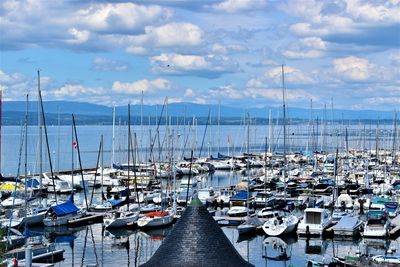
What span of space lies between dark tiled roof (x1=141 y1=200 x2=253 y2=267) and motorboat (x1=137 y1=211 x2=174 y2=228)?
34878mm

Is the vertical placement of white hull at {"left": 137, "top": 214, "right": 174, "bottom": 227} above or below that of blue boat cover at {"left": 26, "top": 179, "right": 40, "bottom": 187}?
below

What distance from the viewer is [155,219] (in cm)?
5678

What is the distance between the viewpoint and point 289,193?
244 ft

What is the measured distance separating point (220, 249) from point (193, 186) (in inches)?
2259

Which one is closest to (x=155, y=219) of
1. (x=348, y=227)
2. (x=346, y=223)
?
(x=346, y=223)

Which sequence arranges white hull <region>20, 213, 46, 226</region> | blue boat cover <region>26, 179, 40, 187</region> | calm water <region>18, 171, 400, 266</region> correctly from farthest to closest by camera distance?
1. blue boat cover <region>26, 179, 40, 187</region>
2. white hull <region>20, 213, 46, 226</region>
3. calm water <region>18, 171, 400, 266</region>

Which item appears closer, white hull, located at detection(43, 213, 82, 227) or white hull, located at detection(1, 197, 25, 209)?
white hull, located at detection(43, 213, 82, 227)

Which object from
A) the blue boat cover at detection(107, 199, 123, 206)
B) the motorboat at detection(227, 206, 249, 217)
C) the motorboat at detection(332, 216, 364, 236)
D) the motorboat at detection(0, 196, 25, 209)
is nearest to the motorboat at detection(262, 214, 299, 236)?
the motorboat at detection(332, 216, 364, 236)

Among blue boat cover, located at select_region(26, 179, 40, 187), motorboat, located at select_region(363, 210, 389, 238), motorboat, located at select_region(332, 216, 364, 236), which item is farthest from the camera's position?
blue boat cover, located at select_region(26, 179, 40, 187)

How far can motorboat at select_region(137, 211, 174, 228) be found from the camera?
5656cm

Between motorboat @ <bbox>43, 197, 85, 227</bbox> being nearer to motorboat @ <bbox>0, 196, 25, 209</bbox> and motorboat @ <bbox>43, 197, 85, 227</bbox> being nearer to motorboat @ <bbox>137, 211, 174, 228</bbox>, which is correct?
motorboat @ <bbox>0, 196, 25, 209</bbox>

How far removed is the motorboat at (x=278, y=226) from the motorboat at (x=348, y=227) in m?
3.06

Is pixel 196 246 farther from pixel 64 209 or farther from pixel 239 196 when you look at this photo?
pixel 239 196

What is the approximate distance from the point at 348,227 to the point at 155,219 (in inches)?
579
